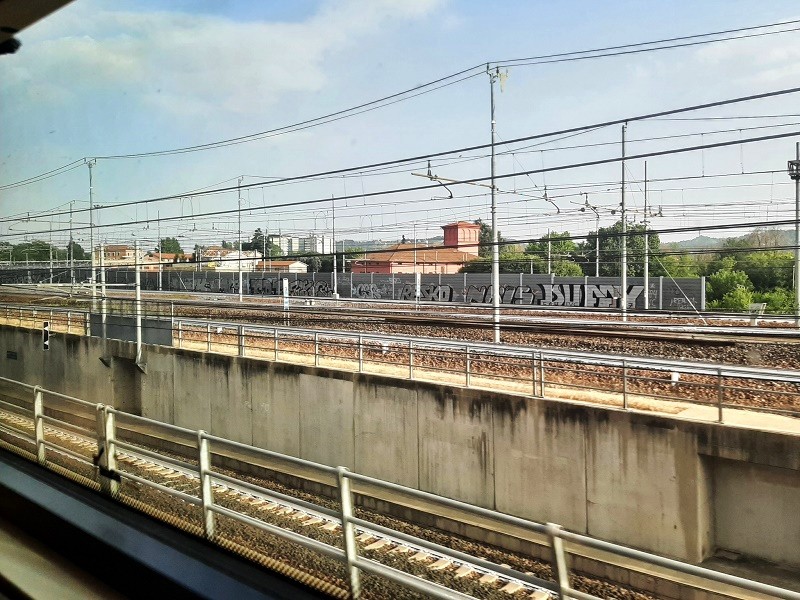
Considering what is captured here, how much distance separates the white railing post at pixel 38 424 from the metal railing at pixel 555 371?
19.8ft

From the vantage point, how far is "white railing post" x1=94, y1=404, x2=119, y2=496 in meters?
2.50

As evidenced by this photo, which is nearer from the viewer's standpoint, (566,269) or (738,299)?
(738,299)

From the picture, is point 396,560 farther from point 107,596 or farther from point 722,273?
point 722,273

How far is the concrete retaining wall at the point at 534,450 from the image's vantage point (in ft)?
21.7

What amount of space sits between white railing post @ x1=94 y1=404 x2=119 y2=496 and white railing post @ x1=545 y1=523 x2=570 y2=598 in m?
1.69

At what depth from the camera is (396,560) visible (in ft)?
10.6

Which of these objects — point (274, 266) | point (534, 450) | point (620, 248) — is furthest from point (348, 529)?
point (274, 266)

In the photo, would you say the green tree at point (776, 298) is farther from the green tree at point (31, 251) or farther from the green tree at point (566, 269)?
the green tree at point (31, 251)

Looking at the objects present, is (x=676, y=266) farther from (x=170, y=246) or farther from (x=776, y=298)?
(x=170, y=246)

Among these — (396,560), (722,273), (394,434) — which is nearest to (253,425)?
(394,434)

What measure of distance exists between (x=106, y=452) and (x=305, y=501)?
91 cm

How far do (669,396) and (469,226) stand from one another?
695 inches

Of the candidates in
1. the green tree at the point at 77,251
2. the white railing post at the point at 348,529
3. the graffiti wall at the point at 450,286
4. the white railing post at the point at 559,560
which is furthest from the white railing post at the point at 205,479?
the green tree at the point at 77,251

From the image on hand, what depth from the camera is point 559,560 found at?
177 centimetres
